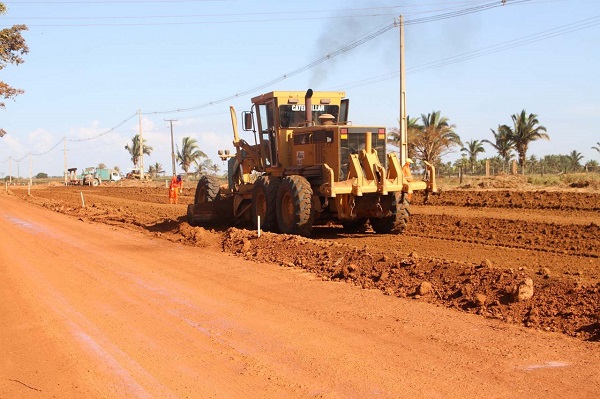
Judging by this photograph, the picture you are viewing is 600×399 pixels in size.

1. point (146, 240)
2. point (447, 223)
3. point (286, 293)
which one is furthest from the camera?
point (447, 223)

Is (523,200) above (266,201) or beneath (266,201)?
beneath

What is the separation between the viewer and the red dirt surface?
7996mm

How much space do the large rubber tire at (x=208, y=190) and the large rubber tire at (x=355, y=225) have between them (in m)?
4.20

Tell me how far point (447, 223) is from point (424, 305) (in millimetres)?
10231

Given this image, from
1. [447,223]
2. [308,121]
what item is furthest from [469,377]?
[447,223]

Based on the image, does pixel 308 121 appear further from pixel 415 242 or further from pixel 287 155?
pixel 415 242

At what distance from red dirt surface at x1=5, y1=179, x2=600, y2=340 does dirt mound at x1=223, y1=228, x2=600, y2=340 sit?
0.01 m

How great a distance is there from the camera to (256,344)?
22.9 feet

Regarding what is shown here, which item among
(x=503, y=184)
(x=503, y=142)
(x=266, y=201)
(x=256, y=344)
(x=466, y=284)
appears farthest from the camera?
(x=503, y=142)

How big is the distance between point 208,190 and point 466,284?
11.9m

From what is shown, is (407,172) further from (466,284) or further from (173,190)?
(173,190)

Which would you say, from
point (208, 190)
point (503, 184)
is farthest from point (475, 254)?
point (503, 184)

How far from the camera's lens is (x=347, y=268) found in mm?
10680

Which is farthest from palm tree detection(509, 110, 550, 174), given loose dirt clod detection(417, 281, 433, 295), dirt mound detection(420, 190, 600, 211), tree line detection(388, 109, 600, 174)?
loose dirt clod detection(417, 281, 433, 295)
